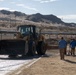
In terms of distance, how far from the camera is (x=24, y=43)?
91.4 ft

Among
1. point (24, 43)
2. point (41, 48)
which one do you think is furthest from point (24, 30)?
point (24, 43)

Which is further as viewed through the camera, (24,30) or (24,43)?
(24,30)

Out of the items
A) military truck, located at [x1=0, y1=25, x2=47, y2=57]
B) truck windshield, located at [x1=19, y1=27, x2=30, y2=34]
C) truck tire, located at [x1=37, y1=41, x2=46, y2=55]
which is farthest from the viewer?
truck tire, located at [x1=37, y1=41, x2=46, y2=55]

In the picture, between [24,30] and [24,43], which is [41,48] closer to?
[24,30]

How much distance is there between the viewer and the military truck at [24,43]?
27625mm

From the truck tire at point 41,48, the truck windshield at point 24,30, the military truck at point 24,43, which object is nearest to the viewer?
the military truck at point 24,43

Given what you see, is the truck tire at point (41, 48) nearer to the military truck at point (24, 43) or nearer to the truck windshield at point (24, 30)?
the military truck at point (24, 43)

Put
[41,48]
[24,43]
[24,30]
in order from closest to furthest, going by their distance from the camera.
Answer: [24,43], [24,30], [41,48]

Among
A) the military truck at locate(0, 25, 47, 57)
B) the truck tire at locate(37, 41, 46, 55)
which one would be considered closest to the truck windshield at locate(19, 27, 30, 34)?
the military truck at locate(0, 25, 47, 57)

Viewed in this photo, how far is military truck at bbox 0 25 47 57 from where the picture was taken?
2762cm

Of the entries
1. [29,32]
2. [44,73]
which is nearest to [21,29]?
[29,32]

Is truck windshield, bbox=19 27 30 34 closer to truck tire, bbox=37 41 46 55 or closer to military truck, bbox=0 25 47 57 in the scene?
military truck, bbox=0 25 47 57

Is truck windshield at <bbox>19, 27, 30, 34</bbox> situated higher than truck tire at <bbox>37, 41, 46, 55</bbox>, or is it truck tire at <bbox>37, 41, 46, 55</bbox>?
truck windshield at <bbox>19, 27, 30, 34</bbox>

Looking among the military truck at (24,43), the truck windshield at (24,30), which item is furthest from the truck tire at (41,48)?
the truck windshield at (24,30)
